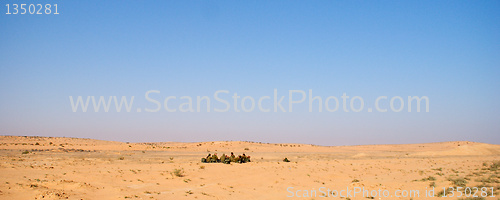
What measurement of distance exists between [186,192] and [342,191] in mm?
7653

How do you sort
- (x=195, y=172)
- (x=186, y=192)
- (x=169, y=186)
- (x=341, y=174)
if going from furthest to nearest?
(x=341, y=174)
(x=195, y=172)
(x=169, y=186)
(x=186, y=192)

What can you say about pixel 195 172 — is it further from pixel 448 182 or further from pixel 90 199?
pixel 448 182

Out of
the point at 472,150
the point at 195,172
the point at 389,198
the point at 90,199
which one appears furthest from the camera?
the point at 472,150

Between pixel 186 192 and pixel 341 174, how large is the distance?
42.2 ft

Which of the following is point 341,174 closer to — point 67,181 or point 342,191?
point 342,191

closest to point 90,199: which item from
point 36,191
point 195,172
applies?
point 36,191

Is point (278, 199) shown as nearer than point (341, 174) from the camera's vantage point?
Yes

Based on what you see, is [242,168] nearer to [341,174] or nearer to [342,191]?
[341,174]

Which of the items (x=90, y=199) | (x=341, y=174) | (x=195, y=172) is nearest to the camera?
(x=90, y=199)

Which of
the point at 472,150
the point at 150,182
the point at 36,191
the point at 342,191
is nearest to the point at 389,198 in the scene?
the point at 342,191

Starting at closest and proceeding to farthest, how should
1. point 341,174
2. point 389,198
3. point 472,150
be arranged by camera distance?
1. point 389,198
2. point 341,174
3. point 472,150

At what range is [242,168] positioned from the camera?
27281mm

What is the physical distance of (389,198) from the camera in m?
16.0

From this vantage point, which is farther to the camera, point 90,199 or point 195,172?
point 195,172
